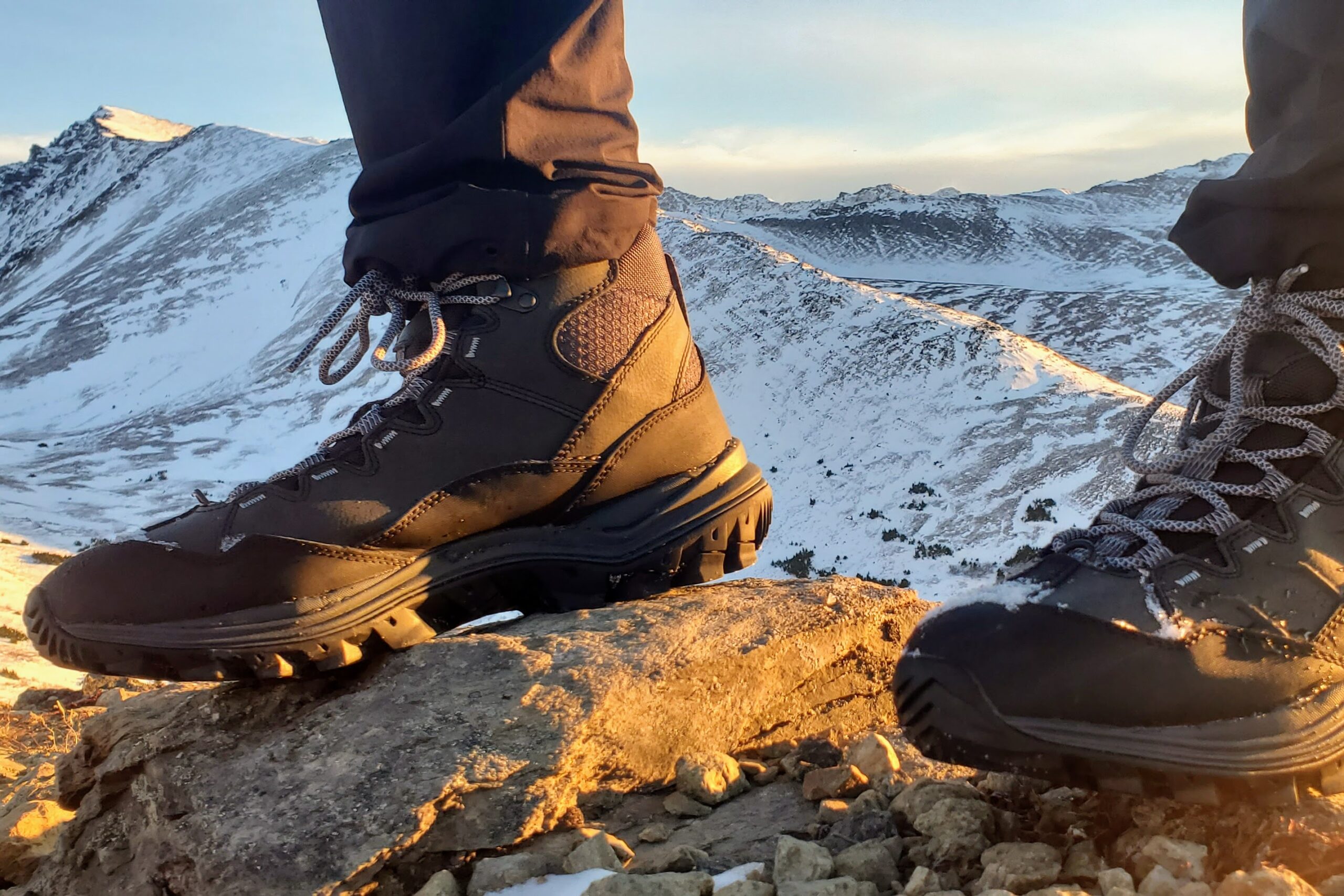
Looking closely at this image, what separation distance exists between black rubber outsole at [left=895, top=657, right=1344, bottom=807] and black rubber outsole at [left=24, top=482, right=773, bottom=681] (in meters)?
0.75

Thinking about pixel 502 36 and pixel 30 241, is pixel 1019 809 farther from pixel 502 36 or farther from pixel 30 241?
pixel 30 241

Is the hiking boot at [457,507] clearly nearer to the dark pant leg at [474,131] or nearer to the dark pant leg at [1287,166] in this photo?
the dark pant leg at [474,131]

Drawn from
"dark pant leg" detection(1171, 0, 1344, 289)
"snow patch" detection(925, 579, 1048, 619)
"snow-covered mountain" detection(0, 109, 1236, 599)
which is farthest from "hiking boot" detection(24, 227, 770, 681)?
"snow-covered mountain" detection(0, 109, 1236, 599)

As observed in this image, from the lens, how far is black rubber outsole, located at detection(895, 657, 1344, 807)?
3.94 feet

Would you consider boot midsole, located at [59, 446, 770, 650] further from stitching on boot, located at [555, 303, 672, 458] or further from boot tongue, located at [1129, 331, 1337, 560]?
boot tongue, located at [1129, 331, 1337, 560]

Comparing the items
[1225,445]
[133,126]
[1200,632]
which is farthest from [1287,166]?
[133,126]

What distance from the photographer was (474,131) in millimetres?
1797

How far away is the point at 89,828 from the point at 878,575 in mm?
12740

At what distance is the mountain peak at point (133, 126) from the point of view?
225 feet

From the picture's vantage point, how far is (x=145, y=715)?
1904mm

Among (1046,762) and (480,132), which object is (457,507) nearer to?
(480,132)

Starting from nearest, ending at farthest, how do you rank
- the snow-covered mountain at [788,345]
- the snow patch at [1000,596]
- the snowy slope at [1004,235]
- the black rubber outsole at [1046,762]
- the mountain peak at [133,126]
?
the black rubber outsole at [1046,762] < the snow patch at [1000,596] < the snow-covered mountain at [788,345] < the snowy slope at [1004,235] < the mountain peak at [133,126]

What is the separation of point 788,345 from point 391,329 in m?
22.2

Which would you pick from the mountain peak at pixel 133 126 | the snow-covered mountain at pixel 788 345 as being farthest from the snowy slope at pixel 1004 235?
the mountain peak at pixel 133 126
